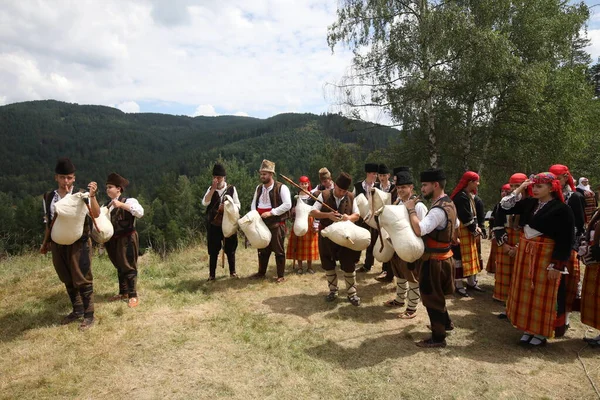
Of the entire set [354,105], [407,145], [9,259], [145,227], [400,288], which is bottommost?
[145,227]

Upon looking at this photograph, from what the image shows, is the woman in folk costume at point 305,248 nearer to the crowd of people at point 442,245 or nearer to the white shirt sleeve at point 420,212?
the crowd of people at point 442,245

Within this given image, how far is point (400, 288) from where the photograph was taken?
199 inches

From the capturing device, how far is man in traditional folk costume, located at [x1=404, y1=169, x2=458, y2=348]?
11.4 feet

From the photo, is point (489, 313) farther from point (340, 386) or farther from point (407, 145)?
point (407, 145)

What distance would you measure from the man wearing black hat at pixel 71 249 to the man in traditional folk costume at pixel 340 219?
3020mm

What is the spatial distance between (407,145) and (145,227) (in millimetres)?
45385

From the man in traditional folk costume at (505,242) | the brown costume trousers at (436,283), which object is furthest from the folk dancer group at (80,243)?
the man in traditional folk costume at (505,242)

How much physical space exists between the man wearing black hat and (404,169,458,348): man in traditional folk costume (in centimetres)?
393

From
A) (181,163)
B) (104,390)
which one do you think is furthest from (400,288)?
(181,163)

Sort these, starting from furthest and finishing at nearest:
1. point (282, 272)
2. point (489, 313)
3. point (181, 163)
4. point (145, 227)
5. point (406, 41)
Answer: point (181, 163), point (145, 227), point (406, 41), point (282, 272), point (489, 313)

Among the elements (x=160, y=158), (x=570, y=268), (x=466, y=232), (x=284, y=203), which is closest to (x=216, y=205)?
(x=284, y=203)

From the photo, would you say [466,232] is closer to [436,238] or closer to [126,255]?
[436,238]

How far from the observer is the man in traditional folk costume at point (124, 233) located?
16.1 ft

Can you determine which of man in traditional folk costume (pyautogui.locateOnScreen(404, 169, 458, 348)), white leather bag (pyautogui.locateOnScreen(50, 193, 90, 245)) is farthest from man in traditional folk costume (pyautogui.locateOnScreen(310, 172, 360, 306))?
white leather bag (pyautogui.locateOnScreen(50, 193, 90, 245))
